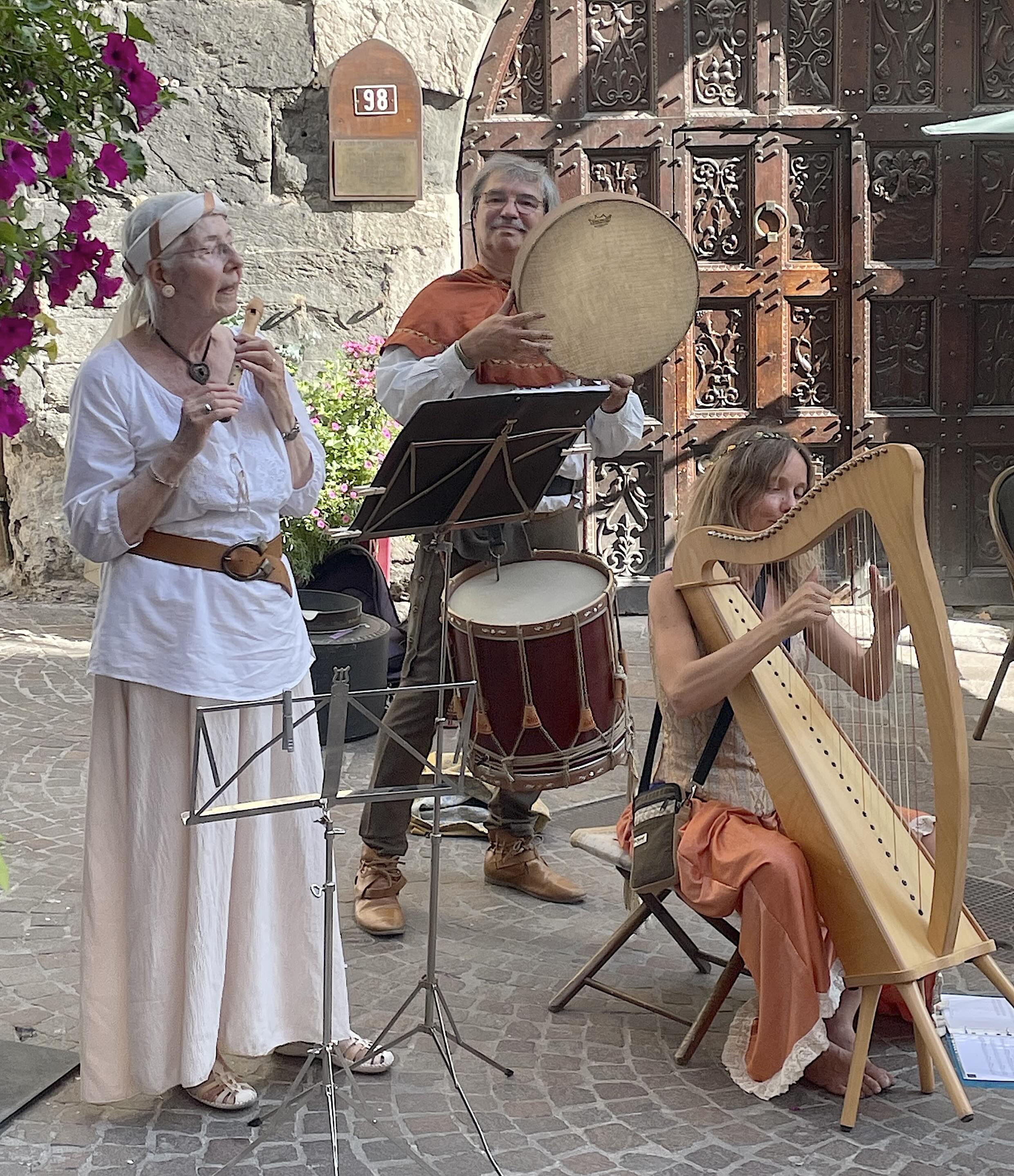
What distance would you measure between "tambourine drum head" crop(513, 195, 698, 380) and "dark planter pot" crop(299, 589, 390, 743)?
229cm

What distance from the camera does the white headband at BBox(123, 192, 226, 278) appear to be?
2795 mm

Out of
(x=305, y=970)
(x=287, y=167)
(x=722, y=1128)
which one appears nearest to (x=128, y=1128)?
(x=305, y=970)

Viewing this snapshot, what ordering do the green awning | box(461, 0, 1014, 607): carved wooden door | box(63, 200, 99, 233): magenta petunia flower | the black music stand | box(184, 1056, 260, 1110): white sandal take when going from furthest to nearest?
1. box(461, 0, 1014, 607): carved wooden door
2. the green awning
3. box(184, 1056, 260, 1110): white sandal
4. the black music stand
5. box(63, 200, 99, 233): magenta petunia flower

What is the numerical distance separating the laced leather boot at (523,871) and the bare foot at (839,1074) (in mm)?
1213

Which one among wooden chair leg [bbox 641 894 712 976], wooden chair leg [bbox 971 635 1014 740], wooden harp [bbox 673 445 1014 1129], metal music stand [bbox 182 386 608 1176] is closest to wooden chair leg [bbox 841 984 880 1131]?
wooden harp [bbox 673 445 1014 1129]

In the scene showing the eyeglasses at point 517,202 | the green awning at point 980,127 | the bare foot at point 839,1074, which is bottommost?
the bare foot at point 839,1074

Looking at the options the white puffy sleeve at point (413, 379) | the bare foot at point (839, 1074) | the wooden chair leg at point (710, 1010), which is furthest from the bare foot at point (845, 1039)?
the white puffy sleeve at point (413, 379)

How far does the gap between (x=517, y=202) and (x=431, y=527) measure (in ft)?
3.68

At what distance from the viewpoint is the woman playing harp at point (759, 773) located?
296 centimetres

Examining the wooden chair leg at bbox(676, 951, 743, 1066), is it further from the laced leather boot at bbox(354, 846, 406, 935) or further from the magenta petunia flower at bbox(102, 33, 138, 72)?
the magenta petunia flower at bbox(102, 33, 138, 72)

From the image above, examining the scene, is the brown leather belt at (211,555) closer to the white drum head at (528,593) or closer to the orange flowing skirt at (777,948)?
the white drum head at (528,593)

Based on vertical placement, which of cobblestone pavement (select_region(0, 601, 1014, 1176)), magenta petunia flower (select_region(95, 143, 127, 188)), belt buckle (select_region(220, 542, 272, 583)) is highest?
magenta petunia flower (select_region(95, 143, 127, 188))

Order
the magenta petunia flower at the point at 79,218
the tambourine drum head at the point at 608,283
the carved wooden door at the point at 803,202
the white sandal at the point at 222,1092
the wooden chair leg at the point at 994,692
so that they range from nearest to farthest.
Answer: the magenta petunia flower at the point at 79,218 < the white sandal at the point at 222,1092 < the tambourine drum head at the point at 608,283 < the wooden chair leg at the point at 994,692 < the carved wooden door at the point at 803,202

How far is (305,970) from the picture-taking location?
309 centimetres
